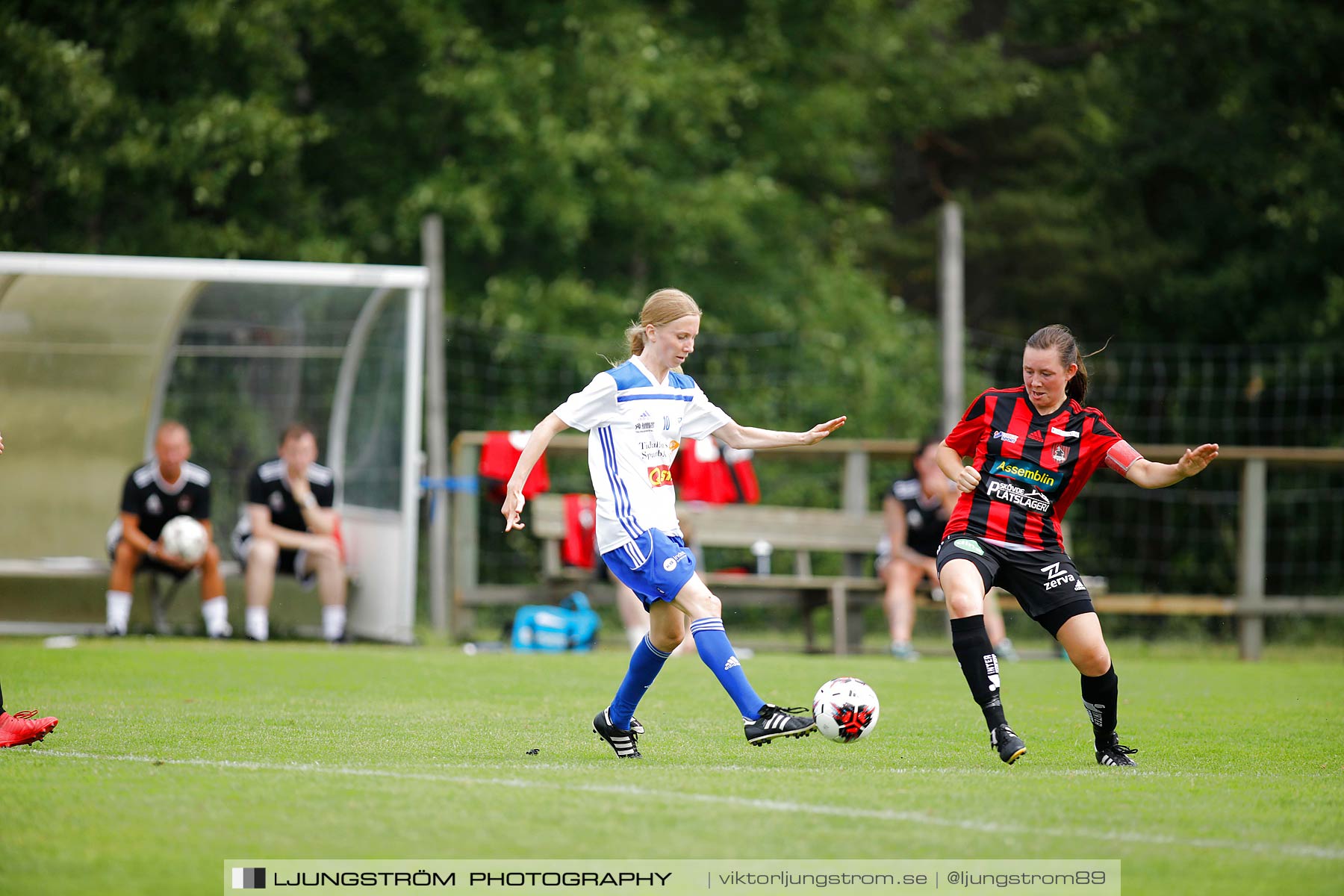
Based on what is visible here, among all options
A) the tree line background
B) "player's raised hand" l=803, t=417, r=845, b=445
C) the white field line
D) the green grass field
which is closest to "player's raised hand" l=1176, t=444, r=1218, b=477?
the green grass field

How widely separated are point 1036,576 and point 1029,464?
17.2 inches

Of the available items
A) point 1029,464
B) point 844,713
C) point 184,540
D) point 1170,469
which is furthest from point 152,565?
point 1170,469

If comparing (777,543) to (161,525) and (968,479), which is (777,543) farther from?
(968,479)

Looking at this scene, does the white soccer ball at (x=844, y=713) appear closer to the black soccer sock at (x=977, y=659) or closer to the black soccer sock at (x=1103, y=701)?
the black soccer sock at (x=977, y=659)

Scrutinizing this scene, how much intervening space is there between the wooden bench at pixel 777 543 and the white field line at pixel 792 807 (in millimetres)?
7091

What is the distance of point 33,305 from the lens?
13344 mm

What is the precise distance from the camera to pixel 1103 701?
242 inches

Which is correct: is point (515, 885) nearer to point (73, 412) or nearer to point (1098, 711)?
point (1098, 711)

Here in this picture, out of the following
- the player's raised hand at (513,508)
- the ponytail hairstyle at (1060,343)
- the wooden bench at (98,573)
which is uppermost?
the ponytail hairstyle at (1060,343)

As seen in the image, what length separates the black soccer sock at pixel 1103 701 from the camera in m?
6.13

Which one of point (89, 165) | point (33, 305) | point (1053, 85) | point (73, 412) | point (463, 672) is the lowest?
point (463, 672)

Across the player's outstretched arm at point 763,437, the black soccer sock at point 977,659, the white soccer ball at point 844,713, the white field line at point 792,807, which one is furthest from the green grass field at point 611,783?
the player's outstretched arm at point 763,437

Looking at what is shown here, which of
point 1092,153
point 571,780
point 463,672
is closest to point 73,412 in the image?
point 463,672

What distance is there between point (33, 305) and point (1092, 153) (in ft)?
51.8
